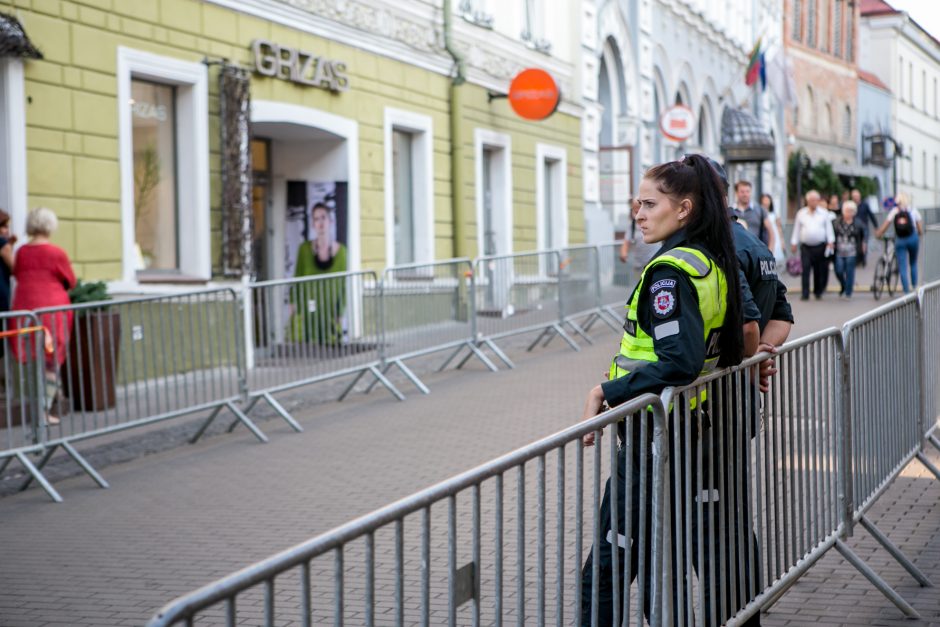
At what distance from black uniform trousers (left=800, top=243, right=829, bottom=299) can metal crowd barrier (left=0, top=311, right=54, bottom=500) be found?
15423 millimetres

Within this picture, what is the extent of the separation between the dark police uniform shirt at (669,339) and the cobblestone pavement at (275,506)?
2.24 ft

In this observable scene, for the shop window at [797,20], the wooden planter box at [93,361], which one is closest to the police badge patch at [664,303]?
the wooden planter box at [93,361]

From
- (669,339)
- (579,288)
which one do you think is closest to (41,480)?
(669,339)

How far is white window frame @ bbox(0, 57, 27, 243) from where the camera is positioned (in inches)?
420

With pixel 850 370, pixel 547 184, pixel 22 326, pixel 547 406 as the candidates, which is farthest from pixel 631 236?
pixel 850 370

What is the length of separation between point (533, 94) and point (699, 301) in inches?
651

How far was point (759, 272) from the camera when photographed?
4938mm

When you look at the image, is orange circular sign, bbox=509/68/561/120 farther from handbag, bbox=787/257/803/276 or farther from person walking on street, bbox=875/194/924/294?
handbag, bbox=787/257/803/276

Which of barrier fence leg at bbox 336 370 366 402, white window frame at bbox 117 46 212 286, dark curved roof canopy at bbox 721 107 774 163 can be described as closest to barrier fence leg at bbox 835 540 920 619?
barrier fence leg at bbox 336 370 366 402

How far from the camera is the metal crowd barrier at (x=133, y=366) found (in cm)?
875

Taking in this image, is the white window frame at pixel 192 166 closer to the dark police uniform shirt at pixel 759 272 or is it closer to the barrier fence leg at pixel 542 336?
the barrier fence leg at pixel 542 336

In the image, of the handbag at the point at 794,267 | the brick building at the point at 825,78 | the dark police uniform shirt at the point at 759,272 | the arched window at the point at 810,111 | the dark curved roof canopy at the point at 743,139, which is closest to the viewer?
the dark police uniform shirt at the point at 759,272

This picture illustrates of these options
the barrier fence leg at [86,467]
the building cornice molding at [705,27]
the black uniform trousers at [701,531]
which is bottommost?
the barrier fence leg at [86,467]

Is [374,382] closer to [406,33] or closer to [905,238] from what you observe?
[406,33]
